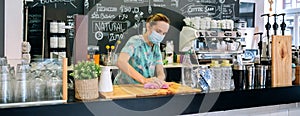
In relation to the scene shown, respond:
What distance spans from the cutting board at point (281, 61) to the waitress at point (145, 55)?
766 mm

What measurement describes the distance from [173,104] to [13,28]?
2.44 meters

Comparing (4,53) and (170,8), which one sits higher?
(170,8)

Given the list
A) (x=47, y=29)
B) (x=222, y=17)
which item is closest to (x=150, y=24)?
(x=47, y=29)

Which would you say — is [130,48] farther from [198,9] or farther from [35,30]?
[198,9]

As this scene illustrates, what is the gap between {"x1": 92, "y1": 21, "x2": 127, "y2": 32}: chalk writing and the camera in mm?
4943

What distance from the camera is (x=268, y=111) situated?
2.18 m

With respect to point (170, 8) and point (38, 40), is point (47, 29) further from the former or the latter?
point (170, 8)

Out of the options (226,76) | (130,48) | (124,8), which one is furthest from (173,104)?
(124,8)

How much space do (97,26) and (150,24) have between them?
105 inches

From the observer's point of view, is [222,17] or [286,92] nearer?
[286,92]

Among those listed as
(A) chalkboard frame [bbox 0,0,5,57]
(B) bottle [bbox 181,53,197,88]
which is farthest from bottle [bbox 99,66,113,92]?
(A) chalkboard frame [bbox 0,0,5,57]

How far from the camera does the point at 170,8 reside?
5.61 metres

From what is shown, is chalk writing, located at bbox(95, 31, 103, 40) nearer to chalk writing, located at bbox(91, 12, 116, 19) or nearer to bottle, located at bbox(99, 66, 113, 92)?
chalk writing, located at bbox(91, 12, 116, 19)

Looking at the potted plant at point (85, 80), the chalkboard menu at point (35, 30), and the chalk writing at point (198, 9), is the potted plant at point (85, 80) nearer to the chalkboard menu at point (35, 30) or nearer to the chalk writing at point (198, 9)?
the chalkboard menu at point (35, 30)
